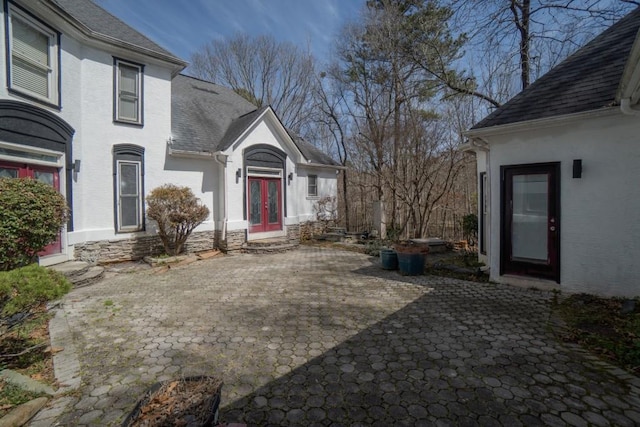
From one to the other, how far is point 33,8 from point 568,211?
11668 millimetres

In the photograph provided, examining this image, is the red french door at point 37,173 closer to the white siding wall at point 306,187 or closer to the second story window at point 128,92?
the second story window at point 128,92

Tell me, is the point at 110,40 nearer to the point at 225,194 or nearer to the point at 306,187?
the point at 225,194

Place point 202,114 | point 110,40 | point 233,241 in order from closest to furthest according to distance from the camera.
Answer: point 110,40 < point 233,241 < point 202,114

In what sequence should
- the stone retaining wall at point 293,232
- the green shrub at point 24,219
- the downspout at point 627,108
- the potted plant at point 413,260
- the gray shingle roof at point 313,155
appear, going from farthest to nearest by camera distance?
the gray shingle roof at point 313,155 → the stone retaining wall at point 293,232 → the potted plant at point 413,260 → the green shrub at point 24,219 → the downspout at point 627,108

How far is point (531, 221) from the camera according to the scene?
6.41 metres

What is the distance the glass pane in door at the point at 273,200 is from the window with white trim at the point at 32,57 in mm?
6658

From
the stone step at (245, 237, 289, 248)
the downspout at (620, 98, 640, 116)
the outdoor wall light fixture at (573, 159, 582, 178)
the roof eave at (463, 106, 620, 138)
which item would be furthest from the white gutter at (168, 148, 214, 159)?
the downspout at (620, 98, 640, 116)

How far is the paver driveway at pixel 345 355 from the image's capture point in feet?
9.16

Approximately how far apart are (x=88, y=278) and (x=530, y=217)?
9.60 m

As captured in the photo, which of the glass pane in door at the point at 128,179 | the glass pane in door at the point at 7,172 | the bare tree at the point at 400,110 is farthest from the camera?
the bare tree at the point at 400,110

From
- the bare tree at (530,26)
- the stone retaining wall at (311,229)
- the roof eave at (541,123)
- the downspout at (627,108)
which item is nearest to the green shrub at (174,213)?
the stone retaining wall at (311,229)

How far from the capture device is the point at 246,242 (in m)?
11.3

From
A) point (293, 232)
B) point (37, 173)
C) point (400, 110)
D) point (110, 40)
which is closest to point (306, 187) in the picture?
point (293, 232)

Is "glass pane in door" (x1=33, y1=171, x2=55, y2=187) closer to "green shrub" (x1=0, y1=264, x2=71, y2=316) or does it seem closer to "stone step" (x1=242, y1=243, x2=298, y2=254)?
"green shrub" (x1=0, y1=264, x2=71, y2=316)
